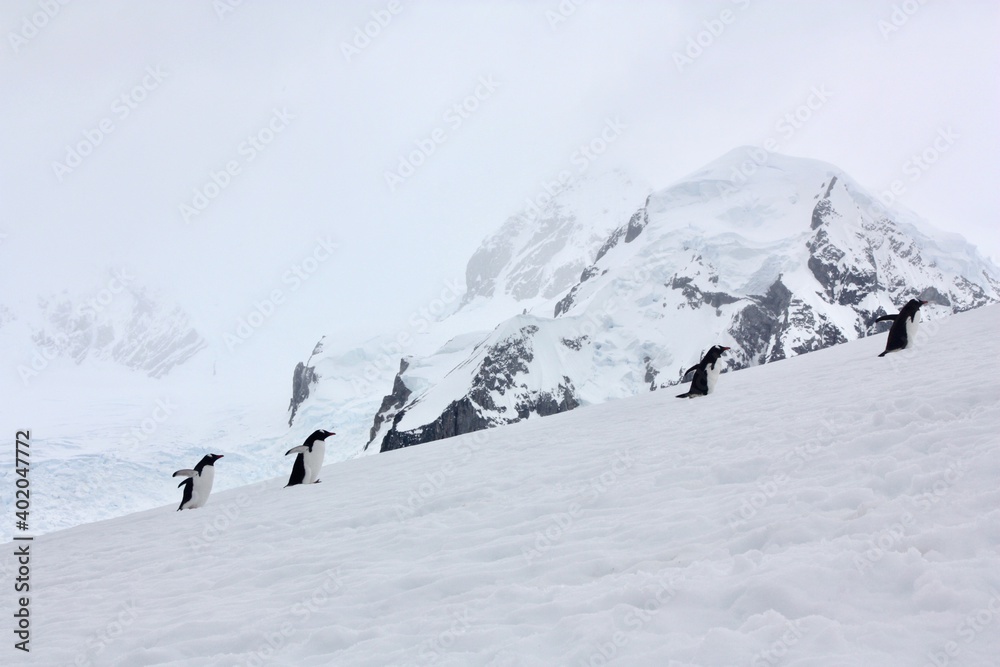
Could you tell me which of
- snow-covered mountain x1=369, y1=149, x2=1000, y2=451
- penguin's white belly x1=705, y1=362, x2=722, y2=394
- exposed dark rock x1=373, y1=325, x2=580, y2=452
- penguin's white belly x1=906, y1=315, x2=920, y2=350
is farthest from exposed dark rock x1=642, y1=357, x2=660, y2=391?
penguin's white belly x1=705, y1=362, x2=722, y2=394

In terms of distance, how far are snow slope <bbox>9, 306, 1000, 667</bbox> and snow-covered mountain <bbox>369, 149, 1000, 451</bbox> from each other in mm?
70069

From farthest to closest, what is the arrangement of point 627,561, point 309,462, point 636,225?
point 636,225
point 309,462
point 627,561

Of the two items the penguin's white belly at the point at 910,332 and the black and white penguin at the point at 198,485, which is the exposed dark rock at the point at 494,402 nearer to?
the black and white penguin at the point at 198,485

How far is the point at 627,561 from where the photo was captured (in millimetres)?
4547

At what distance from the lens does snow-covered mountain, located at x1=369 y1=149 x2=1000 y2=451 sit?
278 feet

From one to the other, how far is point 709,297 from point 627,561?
9255cm

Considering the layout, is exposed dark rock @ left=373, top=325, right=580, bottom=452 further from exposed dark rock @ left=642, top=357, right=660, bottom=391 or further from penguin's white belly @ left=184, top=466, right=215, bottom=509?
penguin's white belly @ left=184, top=466, right=215, bottom=509

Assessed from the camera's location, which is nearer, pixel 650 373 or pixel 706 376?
pixel 706 376

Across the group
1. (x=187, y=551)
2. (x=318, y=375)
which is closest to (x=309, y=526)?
(x=187, y=551)

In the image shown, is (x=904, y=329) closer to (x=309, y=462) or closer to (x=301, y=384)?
(x=309, y=462)

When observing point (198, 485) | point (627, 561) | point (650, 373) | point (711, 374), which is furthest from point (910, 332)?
point (650, 373)

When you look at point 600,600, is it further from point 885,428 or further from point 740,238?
point 740,238

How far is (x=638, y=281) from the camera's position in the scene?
9431cm

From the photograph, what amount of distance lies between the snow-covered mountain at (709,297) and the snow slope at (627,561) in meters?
70.1
